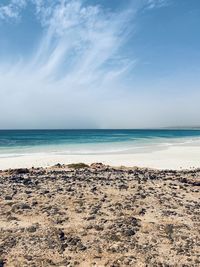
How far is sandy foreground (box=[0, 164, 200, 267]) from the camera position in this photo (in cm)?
648

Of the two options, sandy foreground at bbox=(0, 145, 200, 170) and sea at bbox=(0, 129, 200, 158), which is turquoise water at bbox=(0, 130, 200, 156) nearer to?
sea at bbox=(0, 129, 200, 158)

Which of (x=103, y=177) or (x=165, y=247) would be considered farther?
(x=103, y=177)

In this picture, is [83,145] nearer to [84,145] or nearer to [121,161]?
[84,145]

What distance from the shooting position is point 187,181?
13961 mm

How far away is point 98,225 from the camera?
8023mm

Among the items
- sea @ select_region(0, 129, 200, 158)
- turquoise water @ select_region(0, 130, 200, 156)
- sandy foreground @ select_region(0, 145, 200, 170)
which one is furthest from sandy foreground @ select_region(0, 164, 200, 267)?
turquoise water @ select_region(0, 130, 200, 156)

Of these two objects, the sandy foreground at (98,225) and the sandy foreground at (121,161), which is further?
the sandy foreground at (121,161)

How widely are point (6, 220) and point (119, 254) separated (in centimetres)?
327

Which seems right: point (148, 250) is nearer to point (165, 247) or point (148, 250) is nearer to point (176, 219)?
point (165, 247)

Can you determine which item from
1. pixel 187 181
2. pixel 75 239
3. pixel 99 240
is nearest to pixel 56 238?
pixel 75 239

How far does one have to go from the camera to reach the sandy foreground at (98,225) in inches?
255

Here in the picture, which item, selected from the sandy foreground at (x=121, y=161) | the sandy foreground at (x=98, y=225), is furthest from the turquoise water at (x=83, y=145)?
the sandy foreground at (x=98, y=225)

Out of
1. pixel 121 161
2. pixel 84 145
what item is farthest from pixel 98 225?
pixel 84 145

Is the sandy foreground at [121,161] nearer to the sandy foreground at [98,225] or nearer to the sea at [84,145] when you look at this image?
the sea at [84,145]
